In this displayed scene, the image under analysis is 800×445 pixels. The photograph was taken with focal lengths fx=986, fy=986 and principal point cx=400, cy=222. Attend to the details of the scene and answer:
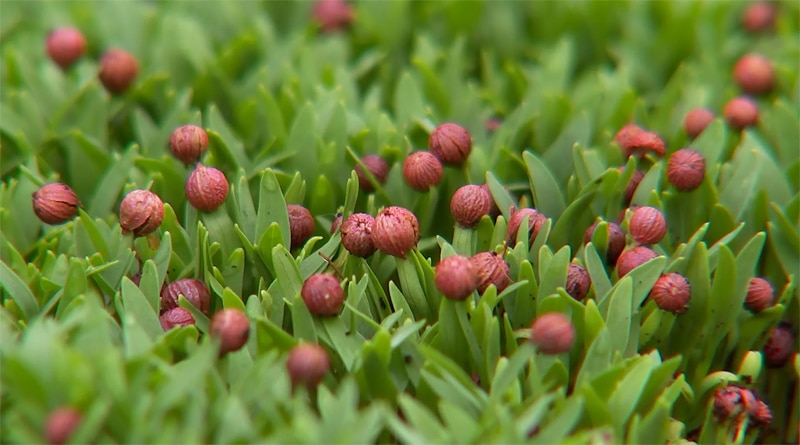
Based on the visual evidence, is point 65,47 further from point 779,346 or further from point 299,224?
point 779,346

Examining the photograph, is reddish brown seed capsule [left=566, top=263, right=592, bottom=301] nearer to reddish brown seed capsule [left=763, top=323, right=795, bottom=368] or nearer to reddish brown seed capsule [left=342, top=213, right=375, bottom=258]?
reddish brown seed capsule [left=342, top=213, right=375, bottom=258]

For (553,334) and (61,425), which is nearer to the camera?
(61,425)

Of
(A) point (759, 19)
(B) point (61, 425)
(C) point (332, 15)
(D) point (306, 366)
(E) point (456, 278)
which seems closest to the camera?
(B) point (61, 425)

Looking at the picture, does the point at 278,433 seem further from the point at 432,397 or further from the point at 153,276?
the point at 153,276

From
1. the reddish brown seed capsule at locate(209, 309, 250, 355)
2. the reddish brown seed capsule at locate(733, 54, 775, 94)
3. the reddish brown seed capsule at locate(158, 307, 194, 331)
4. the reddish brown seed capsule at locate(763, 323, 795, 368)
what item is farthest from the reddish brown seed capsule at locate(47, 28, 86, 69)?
the reddish brown seed capsule at locate(763, 323, 795, 368)

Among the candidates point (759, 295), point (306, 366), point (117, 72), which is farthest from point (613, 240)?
point (117, 72)

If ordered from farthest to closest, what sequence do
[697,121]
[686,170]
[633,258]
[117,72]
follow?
[117,72], [697,121], [686,170], [633,258]

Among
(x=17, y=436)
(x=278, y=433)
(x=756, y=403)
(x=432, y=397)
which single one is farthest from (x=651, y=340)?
(x=17, y=436)
